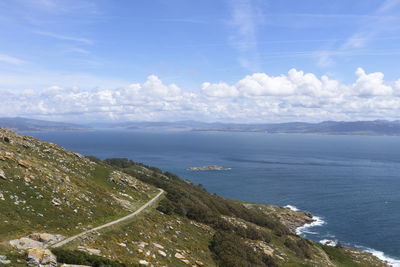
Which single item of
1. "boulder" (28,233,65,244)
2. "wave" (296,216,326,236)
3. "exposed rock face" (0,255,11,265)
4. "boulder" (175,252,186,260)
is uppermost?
"exposed rock face" (0,255,11,265)

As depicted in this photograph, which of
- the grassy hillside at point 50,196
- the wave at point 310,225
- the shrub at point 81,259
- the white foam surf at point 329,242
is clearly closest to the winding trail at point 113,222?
the grassy hillside at point 50,196

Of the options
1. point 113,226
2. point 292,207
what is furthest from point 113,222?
point 292,207

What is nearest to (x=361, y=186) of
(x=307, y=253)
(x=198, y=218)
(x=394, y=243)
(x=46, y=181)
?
(x=394, y=243)

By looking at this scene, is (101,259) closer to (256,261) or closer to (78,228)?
(78,228)

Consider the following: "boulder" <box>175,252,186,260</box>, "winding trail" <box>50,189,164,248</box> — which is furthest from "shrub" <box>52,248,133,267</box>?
"boulder" <box>175,252,186,260</box>

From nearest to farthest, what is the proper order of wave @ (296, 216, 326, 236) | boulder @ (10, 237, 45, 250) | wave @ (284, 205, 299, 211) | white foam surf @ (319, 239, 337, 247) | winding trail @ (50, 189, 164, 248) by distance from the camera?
boulder @ (10, 237, 45, 250) → winding trail @ (50, 189, 164, 248) → white foam surf @ (319, 239, 337, 247) → wave @ (296, 216, 326, 236) → wave @ (284, 205, 299, 211)

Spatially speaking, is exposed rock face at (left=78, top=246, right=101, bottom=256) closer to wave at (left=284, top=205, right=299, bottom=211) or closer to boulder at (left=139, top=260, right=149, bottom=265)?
boulder at (left=139, top=260, right=149, bottom=265)

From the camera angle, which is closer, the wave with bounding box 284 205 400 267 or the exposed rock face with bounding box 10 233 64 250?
the exposed rock face with bounding box 10 233 64 250
